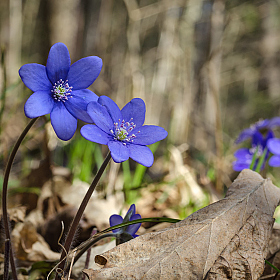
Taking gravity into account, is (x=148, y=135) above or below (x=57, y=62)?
below

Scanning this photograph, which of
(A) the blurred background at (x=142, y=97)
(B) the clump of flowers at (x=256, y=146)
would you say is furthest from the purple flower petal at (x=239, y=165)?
(A) the blurred background at (x=142, y=97)

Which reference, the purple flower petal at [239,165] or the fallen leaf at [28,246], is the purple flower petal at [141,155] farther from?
the purple flower petal at [239,165]

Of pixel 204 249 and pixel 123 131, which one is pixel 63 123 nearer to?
pixel 123 131

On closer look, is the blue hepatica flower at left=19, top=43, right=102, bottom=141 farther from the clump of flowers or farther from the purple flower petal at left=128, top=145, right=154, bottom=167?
the clump of flowers

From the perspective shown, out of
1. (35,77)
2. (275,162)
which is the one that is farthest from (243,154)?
(35,77)

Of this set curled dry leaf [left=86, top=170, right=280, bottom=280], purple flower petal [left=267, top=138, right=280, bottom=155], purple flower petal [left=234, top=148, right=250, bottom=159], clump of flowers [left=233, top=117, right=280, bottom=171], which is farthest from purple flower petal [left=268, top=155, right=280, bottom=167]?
curled dry leaf [left=86, top=170, right=280, bottom=280]
